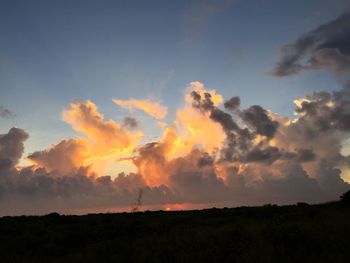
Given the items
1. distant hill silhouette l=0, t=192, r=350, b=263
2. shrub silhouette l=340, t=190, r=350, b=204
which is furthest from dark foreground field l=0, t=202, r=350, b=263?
shrub silhouette l=340, t=190, r=350, b=204

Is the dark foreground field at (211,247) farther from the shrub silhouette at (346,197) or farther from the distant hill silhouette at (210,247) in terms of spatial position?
the shrub silhouette at (346,197)

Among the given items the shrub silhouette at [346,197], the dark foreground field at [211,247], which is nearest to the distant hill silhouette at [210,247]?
the dark foreground field at [211,247]

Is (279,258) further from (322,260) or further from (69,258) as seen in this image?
(69,258)

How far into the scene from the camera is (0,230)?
32.7 meters

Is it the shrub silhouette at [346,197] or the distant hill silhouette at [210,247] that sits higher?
the shrub silhouette at [346,197]

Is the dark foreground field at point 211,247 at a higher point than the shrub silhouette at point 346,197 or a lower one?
lower

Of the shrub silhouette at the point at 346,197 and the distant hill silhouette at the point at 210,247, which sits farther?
the shrub silhouette at the point at 346,197

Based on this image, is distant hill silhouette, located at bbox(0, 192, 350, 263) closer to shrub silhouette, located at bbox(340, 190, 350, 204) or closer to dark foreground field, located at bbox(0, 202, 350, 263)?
dark foreground field, located at bbox(0, 202, 350, 263)

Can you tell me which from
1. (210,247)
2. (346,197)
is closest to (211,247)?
(210,247)

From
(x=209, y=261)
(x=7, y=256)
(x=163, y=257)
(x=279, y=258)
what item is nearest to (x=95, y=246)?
(x=7, y=256)

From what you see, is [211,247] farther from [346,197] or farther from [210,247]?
[346,197]

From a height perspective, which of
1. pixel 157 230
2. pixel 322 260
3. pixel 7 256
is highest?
A: pixel 157 230

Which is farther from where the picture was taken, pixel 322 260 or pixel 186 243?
pixel 186 243

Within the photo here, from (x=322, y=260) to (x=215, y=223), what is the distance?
16.5 m
